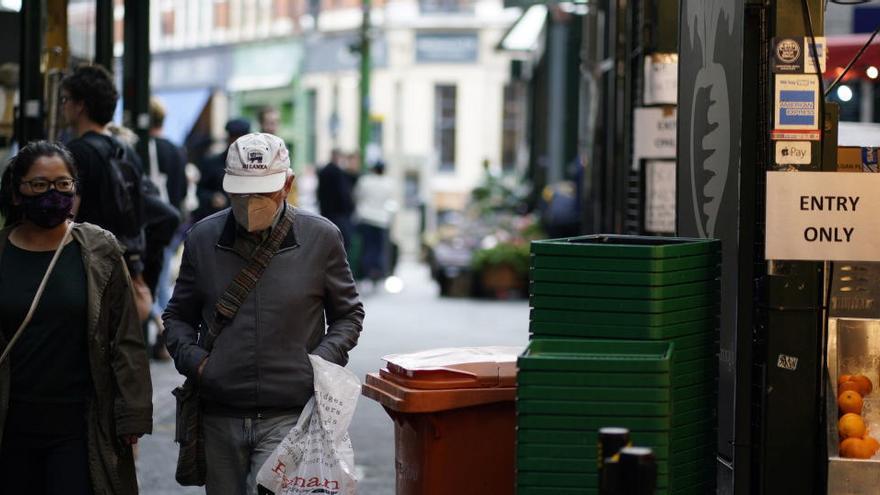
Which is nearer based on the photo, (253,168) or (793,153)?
(253,168)

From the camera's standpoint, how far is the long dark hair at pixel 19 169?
628 cm

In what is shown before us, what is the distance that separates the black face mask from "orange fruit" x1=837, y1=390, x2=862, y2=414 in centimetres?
297

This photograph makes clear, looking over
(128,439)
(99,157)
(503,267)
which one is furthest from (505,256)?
(128,439)

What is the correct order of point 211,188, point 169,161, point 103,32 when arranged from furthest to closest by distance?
point 211,188 < point 169,161 < point 103,32

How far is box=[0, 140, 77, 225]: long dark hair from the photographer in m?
6.28

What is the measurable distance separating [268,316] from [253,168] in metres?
0.52

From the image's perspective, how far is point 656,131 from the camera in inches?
432

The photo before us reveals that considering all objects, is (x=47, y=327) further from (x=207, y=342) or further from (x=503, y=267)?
(x=503, y=267)

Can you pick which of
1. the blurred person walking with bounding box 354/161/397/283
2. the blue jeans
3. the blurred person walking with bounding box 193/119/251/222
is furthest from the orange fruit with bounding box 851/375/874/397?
the blurred person walking with bounding box 354/161/397/283

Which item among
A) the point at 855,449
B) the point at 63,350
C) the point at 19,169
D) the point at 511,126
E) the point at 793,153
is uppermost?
the point at 511,126

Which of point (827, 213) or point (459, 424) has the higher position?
point (827, 213)

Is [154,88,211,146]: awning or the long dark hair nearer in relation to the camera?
the long dark hair

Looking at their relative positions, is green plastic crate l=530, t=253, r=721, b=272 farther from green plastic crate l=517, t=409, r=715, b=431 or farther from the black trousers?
the black trousers

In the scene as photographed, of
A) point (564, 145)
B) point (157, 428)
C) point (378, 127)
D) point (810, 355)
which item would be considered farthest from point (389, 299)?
point (378, 127)
